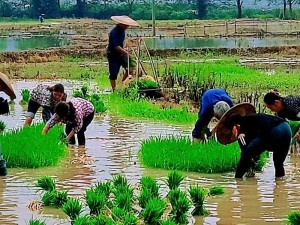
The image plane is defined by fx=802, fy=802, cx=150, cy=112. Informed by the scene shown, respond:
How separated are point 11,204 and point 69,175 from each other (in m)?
1.44

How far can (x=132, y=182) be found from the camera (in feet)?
26.4

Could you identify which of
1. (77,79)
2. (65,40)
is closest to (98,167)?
(77,79)

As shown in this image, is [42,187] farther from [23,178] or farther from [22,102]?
[22,102]

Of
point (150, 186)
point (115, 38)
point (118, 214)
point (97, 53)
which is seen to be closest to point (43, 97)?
point (150, 186)

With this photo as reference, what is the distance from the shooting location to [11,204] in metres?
7.04

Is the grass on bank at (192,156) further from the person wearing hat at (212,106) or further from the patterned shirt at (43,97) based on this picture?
the patterned shirt at (43,97)

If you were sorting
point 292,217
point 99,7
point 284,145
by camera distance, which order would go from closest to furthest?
point 292,217, point 284,145, point 99,7

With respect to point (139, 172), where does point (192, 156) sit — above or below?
above

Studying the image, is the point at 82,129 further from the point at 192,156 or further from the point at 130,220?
the point at 130,220

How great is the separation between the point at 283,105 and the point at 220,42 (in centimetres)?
2822

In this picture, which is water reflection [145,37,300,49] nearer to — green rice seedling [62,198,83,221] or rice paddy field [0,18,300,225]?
rice paddy field [0,18,300,225]

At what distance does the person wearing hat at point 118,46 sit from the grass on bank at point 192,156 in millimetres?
5792

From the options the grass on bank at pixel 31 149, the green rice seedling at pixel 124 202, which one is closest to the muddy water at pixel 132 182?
the grass on bank at pixel 31 149

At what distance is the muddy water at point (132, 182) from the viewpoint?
21.8 ft
